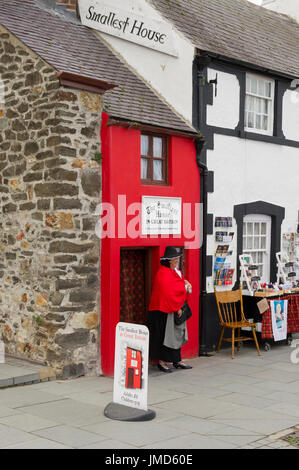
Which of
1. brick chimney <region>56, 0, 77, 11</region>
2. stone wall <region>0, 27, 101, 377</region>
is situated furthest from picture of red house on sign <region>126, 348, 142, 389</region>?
brick chimney <region>56, 0, 77, 11</region>

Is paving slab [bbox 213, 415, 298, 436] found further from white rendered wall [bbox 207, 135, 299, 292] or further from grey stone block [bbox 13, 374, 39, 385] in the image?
white rendered wall [bbox 207, 135, 299, 292]

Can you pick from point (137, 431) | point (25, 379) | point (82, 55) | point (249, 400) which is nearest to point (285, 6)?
point (82, 55)

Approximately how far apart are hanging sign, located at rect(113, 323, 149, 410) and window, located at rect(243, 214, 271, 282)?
590cm

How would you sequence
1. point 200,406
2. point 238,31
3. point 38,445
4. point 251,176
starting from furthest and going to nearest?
point 238,31 → point 251,176 → point 200,406 → point 38,445

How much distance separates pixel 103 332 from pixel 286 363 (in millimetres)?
3510

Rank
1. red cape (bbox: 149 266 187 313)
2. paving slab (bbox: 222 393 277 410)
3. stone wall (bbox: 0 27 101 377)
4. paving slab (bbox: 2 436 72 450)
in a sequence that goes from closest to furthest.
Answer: paving slab (bbox: 2 436 72 450) → paving slab (bbox: 222 393 277 410) → stone wall (bbox: 0 27 101 377) → red cape (bbox: 149 266 187 313)

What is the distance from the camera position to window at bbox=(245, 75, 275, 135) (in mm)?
12641

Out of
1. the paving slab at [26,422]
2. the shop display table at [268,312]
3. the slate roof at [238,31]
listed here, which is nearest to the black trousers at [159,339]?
the shop display table at [268,312]

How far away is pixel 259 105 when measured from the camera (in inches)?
508

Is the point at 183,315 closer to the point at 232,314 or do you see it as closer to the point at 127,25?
the point at 232,314

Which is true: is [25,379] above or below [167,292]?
below

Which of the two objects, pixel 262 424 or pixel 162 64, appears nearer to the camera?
pixel 262 424

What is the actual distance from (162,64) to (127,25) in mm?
933

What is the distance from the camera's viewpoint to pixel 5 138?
32.9ft
